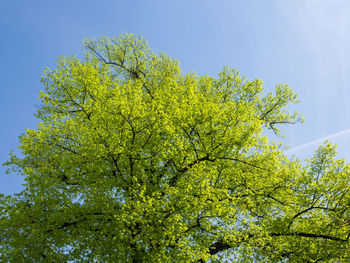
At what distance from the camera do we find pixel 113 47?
25.8 m

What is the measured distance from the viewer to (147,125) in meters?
14.4

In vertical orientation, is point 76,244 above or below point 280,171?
below

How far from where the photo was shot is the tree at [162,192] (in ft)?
44.1

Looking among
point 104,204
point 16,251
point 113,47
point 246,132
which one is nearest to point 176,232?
point 104,204

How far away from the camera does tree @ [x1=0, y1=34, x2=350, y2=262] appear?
13.4 meters

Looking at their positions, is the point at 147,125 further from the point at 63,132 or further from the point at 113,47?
the point at 113,47

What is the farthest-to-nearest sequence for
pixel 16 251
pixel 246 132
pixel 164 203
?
pixel 246 132, pixel 16 251, pixel 164 203

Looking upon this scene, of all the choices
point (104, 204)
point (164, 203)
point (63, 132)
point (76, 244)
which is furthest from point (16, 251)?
point (164, 203)

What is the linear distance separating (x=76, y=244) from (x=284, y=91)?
2061cm

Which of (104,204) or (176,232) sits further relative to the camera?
(104,204)

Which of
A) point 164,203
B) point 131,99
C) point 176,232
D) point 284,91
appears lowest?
point 176,232

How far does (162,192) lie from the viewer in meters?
16.5

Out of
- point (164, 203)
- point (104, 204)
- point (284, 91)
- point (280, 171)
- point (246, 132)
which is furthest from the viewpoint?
point (284, 91)

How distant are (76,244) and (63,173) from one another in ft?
14.0
